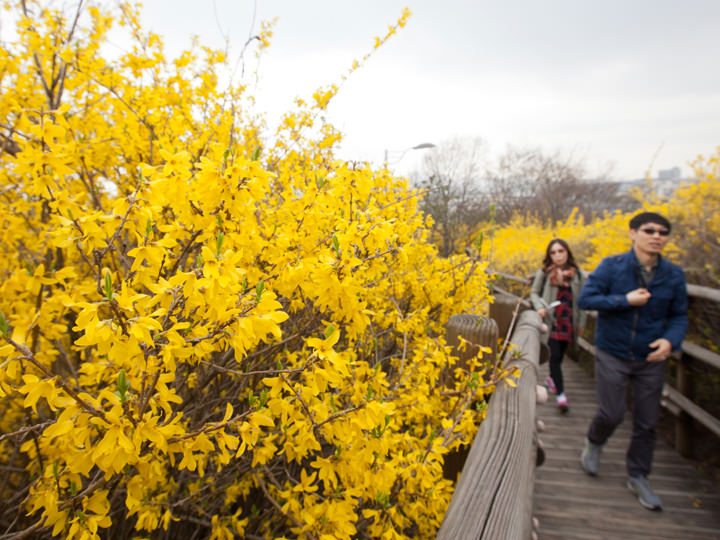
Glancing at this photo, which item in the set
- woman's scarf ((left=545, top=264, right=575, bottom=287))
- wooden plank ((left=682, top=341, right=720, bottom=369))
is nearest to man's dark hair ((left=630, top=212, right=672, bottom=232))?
wooden plank ((left=682, top=341, right=720, bottom=369))

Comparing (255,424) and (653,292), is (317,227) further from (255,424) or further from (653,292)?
(653,292)

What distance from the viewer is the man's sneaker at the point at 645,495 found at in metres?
2.42

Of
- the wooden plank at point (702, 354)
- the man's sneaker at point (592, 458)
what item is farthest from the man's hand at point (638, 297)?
the man's sneaker at point (592, 458)

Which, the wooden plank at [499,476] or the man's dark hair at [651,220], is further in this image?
the man's dark hair at [651,220]

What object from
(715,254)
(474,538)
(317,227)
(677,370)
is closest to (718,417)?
(677,370)

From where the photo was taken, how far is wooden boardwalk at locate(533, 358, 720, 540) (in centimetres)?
229

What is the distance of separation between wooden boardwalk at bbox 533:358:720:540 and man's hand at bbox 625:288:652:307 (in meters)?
1.40

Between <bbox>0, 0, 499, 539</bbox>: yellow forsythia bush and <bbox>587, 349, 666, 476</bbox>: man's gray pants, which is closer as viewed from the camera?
<bbox>0, 0, 499, 539</bbox>: yellow forsythia bush

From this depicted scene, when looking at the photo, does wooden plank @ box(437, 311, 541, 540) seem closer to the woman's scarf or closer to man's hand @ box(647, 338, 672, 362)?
man's hand @ box(647, 338, 672, 362)

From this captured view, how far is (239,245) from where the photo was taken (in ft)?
3.47

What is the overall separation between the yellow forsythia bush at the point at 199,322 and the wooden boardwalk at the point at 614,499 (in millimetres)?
1126

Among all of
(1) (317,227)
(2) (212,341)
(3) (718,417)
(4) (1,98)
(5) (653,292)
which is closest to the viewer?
(2) (212,341)

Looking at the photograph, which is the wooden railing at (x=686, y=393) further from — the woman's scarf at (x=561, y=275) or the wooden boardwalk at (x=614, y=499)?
the woman's scarf at (x=561, y=275)

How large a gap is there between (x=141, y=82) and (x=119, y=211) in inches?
86.1
